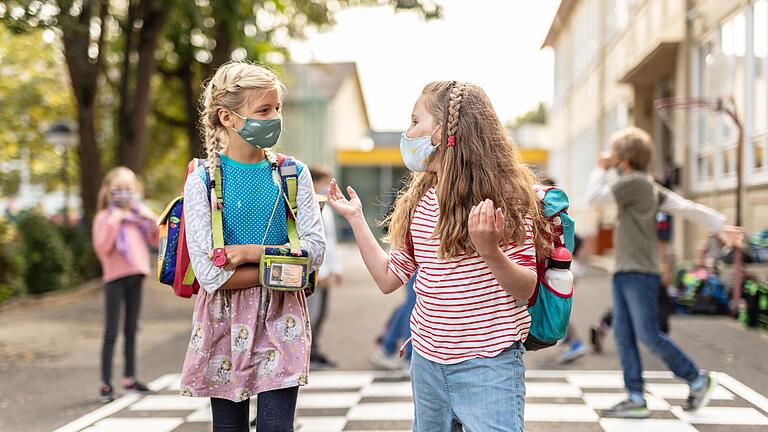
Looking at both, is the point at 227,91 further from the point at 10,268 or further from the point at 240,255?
the point at 10,268

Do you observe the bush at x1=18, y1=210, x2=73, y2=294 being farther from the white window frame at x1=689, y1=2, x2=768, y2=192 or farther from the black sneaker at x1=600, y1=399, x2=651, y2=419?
the black sneaker at x1=600, y1=399, x2=651, y2=419

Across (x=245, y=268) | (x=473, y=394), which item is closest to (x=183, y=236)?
(x=245, y=268)

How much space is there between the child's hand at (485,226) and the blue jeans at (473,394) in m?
0.41

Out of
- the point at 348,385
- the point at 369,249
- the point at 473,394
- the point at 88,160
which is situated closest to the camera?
the point at 473,394

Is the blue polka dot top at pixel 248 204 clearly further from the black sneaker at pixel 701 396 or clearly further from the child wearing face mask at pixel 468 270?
the black sneaker at pixel 701 396

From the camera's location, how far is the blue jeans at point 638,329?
5.35 meters

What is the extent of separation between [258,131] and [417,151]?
2.25 feet

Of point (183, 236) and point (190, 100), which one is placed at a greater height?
point (190, 100)

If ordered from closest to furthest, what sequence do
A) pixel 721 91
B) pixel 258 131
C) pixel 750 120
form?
pixel 258 131
pixel 750 120
pixel 721 91

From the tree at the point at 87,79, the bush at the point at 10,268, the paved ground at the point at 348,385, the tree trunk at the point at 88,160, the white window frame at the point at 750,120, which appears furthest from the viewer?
the tree trunk at the point at 88,160

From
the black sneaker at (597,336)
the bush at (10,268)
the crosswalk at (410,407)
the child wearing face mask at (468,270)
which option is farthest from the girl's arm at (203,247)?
the bush at (10,268)

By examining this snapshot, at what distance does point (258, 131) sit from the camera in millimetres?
3227

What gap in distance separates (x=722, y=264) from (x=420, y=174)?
8.87 m

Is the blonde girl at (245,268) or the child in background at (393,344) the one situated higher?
the blonde girl at (245,268)
